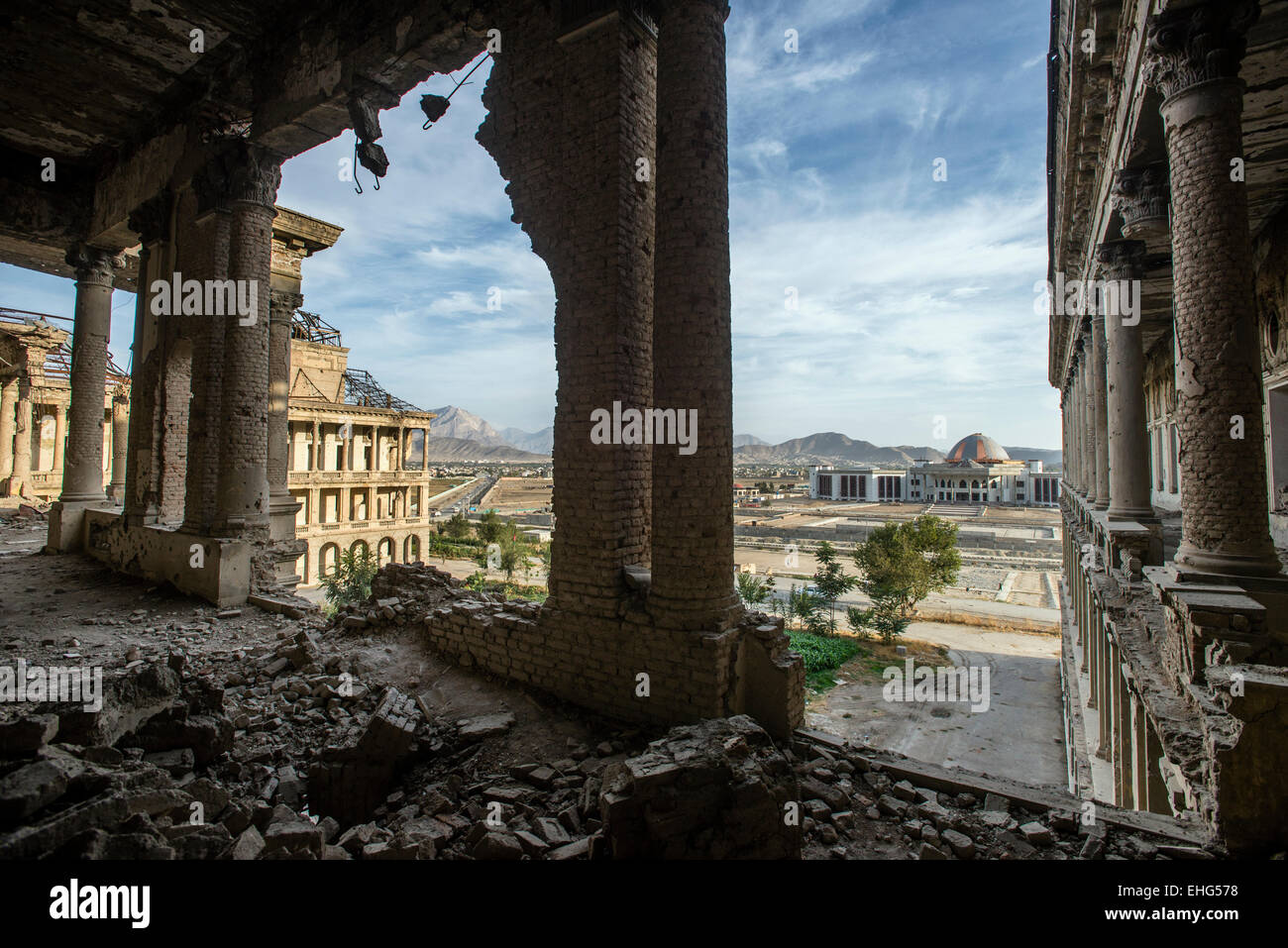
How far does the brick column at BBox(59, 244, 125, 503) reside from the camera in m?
12.2

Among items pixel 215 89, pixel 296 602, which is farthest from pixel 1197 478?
pixel 215 89

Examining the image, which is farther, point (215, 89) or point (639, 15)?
point (215, 89)

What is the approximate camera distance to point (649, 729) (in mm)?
5051

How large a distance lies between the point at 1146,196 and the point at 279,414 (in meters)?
14.4

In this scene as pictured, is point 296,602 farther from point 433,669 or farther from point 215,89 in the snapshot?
point 215,89

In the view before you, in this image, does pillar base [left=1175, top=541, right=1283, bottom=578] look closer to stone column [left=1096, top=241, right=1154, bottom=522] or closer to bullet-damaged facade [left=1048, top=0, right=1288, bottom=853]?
bullet-damaged facade [left=1048, top=0, right=1288, bottom=853]

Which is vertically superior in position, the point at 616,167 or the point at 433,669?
the point at 616,167

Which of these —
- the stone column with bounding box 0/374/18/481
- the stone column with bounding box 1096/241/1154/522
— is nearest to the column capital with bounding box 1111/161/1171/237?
the stone column with bounding box 1096/241/1154/522

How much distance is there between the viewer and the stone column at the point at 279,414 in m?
10.9

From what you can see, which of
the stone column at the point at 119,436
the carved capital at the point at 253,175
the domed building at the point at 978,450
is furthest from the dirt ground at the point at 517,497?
the domed building at the point at 978,450

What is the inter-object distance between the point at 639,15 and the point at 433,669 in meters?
6.75

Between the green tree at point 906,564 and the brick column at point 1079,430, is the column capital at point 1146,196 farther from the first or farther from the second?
the green tree at point 906,564

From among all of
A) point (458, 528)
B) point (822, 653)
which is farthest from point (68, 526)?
point (458, 528)
